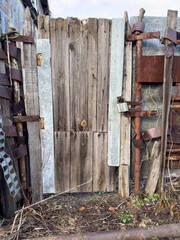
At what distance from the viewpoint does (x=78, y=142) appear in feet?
7.93

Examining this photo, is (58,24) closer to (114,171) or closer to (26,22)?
(26,22)

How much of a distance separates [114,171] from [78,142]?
745mm

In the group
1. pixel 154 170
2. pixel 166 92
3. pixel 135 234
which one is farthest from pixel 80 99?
pixel 135 234

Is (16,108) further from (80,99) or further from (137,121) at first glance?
(137,121)

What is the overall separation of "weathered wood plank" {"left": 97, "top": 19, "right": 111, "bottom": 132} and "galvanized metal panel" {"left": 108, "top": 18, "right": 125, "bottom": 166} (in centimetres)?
6

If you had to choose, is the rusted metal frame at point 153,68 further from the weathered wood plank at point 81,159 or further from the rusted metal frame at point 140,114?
the weathered wood plank at point 81,159

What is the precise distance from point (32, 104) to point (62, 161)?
96cm

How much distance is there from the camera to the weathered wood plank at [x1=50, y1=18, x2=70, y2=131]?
2188 mm

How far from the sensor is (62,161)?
2438 millimetres

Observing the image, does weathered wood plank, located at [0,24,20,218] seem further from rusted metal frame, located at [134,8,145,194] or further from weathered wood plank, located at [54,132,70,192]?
rusted metal frame, located at [134,8,145,194]

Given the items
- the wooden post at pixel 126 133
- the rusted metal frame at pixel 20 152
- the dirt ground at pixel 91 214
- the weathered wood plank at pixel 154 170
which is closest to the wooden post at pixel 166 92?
the weathered wood plank at pixel 154 170

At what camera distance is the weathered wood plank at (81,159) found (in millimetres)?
2412

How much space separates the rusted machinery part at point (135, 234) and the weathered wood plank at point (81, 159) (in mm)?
761

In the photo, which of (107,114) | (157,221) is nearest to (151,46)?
(107,114)
